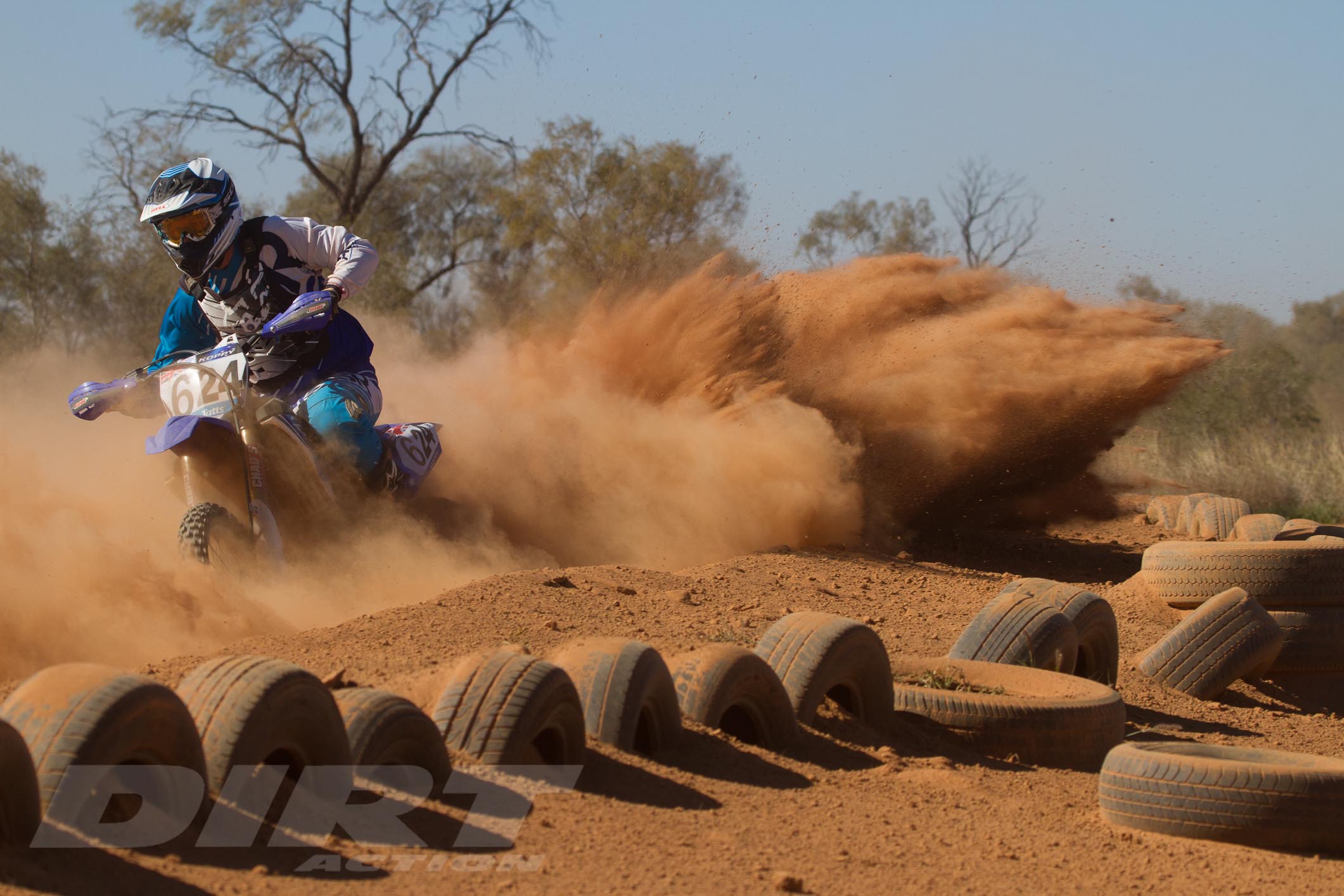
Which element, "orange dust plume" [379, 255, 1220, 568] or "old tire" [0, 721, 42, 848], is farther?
"orange dust plume" [379, 255, 1220, 568]

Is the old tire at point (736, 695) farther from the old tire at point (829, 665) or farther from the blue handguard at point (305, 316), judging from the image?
the blue handguard at point (305, 316)

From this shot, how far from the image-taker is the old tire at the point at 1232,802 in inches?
176

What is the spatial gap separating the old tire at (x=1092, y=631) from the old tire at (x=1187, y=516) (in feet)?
23.6

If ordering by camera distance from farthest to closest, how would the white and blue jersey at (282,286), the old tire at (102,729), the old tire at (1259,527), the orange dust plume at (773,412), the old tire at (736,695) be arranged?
the old tire at (1259,527) → the orange dust plume at (773,412) → the white and blue jersey at (282,286) → the old tire at (736,695) → the old tire at (102,729)

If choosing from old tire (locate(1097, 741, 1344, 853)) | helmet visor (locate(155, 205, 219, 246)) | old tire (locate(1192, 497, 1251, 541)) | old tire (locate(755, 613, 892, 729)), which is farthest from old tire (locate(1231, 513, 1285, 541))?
helmet visor (locate(155, 205, 219, 246))

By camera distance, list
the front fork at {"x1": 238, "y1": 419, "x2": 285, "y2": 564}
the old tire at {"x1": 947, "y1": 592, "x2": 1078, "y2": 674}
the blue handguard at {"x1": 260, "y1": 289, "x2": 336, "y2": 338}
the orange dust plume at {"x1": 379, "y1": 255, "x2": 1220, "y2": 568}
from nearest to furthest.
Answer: the front fork at {"x1": 238, "y1": 419, "x2": 285, "y2": 564}, the old tire at {"x1": 947, "y1": 592, "x2": 1078, "y2": 674}, the blue handguard at {"x1": 260, "y1": 289, "x2": 336, "y2": 338}, the orange dust plume at {"x1": 379, "y1": 255, "x2": 1220, "y2": 568}

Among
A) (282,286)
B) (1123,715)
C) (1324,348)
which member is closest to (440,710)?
(1123,715)

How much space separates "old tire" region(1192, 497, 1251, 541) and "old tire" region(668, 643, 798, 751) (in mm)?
9316

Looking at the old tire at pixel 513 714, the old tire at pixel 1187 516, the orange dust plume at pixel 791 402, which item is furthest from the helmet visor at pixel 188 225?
the old tire at pixel 1187 516

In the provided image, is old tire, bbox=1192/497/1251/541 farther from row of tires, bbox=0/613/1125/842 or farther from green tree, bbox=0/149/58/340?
green tree, bbox=0/149/58/340

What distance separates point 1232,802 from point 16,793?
12.1 feet

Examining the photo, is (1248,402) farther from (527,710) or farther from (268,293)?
(527,710)

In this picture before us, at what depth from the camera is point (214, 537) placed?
6.10m

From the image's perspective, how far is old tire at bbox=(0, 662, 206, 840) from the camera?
2.96 m
